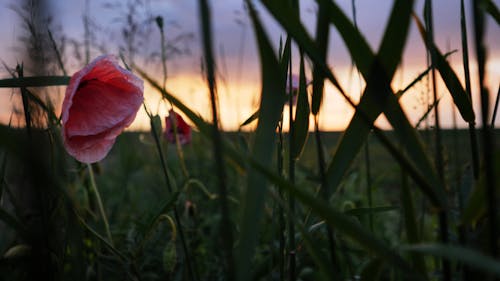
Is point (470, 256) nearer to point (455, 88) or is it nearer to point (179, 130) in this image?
point (455, 88)

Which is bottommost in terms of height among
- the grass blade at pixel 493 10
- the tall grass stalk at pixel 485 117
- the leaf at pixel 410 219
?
the leaf at pixel 410 219

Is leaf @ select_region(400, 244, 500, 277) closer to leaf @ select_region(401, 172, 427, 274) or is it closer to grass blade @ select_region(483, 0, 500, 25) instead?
leaf @ select_region(401, 172, 427, 274)

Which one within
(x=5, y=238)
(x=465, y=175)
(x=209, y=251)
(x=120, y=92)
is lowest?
(x=209, y=251)

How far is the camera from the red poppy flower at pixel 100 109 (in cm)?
58

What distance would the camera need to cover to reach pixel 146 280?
0.97 metres

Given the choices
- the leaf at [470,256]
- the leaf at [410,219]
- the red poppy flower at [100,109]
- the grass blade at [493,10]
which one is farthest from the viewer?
the red poppy flower at [100,109]

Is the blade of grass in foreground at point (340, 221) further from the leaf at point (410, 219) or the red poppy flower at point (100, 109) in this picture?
the red poppy flower at point (100, 109)

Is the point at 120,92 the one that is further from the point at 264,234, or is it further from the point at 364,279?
the point at 264,234

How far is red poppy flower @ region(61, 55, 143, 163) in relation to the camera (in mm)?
578

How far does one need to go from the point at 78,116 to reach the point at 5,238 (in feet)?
1.42

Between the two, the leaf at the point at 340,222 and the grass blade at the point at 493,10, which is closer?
the leaf at the point at 340,222

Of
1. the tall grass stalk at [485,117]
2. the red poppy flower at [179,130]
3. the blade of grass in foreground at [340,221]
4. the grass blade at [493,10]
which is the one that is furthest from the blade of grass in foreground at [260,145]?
the red poppy flower at [179,130]

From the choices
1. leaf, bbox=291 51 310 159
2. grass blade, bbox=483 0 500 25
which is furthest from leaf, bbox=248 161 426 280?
grass blade, bbox=483 0 500 25

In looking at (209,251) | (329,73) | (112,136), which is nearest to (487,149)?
(329,73)
